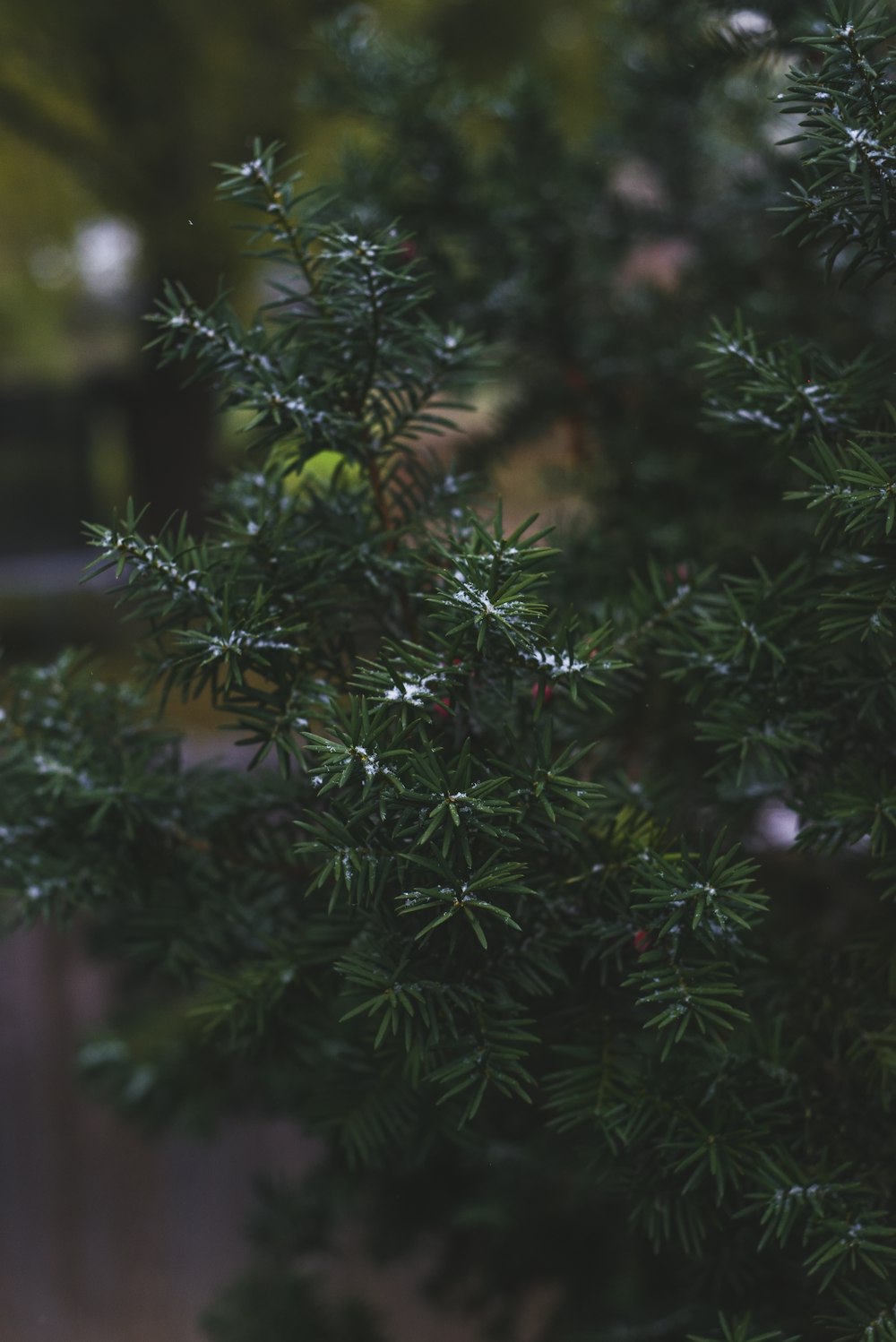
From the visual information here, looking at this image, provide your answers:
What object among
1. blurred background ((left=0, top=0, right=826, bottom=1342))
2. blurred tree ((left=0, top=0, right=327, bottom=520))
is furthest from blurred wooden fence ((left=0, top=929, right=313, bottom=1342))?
blurred tree ((left=0, top=0, right=327, bottom=520))

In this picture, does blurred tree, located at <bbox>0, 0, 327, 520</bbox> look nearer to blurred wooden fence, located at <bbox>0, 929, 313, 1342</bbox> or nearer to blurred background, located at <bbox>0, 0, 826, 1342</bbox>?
blurred background, located at <bbox>0, 0, 826, 1342</bbox>

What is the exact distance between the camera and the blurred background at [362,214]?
2.58 feet

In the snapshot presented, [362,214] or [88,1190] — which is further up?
[362,214]

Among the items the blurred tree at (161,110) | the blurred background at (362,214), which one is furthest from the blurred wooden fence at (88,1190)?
the blurred tree at (161,110)

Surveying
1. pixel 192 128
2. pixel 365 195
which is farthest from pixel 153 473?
pixel 365 195

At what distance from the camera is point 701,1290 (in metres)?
0.54

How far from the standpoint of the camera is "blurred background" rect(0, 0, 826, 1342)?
30.9 inches

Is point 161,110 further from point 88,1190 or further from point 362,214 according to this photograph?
point 88,1190

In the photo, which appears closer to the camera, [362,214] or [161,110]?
[362,214]

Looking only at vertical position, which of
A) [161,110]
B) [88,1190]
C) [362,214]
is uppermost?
[161,110]

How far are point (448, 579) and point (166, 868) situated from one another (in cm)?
25

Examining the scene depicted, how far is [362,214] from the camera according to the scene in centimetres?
70

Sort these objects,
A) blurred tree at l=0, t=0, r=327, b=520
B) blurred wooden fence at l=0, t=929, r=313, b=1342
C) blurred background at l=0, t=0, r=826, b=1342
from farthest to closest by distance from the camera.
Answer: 1. blurred tree at l=0, t=0, r=327, b=520
2. blurred wooden fence at l=0, t=929, r=313, b=1342
3. blurred background at l=0, t=0, r=826, b=1342

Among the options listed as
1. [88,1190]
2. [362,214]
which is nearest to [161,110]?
[362,214]
